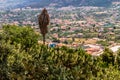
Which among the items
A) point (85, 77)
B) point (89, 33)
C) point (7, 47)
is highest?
point (7, 47)

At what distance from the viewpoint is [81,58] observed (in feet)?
155

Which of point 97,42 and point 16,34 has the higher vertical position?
point 16,34

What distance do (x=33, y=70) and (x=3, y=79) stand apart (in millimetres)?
3512

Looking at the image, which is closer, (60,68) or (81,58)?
(60,68)

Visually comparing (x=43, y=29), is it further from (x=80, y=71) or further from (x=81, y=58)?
(x=80, y=71)

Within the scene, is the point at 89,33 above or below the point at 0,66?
below

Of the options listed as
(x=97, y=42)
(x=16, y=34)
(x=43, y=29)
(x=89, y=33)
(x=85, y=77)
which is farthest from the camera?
(x=89, y=33)

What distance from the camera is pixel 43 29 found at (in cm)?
5678

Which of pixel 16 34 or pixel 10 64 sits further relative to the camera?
pixel 16 34

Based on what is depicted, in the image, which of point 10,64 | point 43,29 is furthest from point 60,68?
point 43,29

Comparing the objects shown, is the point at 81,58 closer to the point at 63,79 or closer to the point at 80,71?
the point at 80,71

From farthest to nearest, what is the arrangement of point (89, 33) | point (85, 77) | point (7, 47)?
point (89, 33) < point (7, 47) < point (85, 77)

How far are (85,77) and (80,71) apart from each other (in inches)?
42.3

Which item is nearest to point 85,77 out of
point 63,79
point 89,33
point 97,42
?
point 63,79
